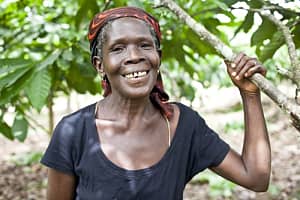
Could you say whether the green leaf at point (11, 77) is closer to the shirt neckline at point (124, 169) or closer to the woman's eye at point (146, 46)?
the shirt neckline at point (124, 169)

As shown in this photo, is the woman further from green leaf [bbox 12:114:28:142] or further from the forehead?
green leaf [bbox 12:114:28:142]

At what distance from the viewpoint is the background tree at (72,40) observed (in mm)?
1991

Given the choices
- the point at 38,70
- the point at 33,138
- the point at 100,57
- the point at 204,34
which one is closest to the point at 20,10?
the point at 38,70

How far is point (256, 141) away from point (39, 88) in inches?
32.5

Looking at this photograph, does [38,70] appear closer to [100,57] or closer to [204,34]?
[100,57]

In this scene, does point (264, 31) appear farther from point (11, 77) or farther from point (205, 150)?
point (11, 77)

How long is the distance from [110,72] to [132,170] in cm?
30

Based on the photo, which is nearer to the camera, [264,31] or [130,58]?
[130,58]

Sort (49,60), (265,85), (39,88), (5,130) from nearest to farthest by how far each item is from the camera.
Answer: (265,85) < (39,88) < (49,60) < (5,130)

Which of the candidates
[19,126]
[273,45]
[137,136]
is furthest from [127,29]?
[19,126]

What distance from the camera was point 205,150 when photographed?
171 centimetres

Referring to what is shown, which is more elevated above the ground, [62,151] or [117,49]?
[117,49]

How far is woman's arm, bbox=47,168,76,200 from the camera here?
1.72 m

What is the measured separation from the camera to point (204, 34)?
1578 mm
